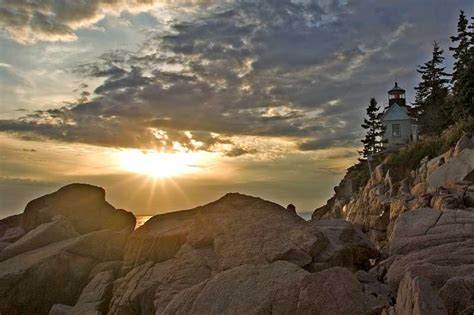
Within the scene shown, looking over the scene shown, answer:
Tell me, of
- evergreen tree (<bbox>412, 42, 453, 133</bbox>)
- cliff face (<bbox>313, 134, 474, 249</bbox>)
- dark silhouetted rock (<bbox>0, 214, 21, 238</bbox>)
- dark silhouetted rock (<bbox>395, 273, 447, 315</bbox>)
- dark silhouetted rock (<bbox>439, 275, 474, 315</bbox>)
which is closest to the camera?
dark silhouetted rock (<bbox>395, 273, 447, 315</bbox>)

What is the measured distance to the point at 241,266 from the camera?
12.8 meters

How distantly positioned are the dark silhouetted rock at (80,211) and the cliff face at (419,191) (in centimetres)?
1383

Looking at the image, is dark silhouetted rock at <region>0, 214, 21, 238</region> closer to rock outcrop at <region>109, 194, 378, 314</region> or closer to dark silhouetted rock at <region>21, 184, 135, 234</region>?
dark silhouetted rock at <region>21, 184, 135, 234</region>

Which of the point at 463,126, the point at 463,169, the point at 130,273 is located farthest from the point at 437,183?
the point at 130,273

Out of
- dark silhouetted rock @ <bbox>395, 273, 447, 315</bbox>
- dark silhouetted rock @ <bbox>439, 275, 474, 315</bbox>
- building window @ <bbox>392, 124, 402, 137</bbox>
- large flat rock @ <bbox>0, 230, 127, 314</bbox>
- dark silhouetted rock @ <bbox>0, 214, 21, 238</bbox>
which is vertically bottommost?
large flat rock @ <bbox>0, 230, 127, 314</bbox>

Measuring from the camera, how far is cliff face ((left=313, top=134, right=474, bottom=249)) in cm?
3095

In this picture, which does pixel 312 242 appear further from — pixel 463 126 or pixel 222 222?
pixel 463 126

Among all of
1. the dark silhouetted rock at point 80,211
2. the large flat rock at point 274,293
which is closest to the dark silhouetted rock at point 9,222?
the dark silhouetted rock at point 80,211

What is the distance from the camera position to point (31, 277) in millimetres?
17297

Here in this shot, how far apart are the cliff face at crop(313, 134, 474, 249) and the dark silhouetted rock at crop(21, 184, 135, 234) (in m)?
13.8

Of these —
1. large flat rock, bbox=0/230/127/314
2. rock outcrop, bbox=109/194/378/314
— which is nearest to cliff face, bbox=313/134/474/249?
rock outcrop, bbox=109/194/378/314

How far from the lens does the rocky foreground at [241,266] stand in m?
10.8

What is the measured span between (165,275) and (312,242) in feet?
14.1

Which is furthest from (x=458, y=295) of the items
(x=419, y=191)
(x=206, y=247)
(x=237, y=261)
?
(x=419, y=191)
